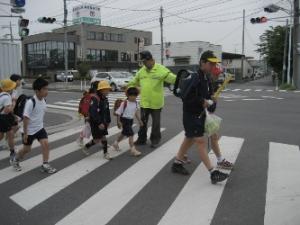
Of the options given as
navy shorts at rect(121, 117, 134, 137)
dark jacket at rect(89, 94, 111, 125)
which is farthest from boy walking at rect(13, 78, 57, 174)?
navy shorts at rect(121, 117, 134, 137)

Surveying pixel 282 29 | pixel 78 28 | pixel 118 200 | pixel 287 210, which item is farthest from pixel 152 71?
pixel 78 28

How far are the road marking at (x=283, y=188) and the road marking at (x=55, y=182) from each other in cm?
270

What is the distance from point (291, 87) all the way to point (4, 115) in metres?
29.5

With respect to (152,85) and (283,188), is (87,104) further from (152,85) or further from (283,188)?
(283,188)

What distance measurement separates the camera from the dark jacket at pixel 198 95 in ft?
18.2

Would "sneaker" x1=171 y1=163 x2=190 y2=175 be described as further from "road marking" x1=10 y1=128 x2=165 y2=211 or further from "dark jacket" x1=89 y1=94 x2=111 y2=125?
"dark jacket" x1=89 y1=94 x2=111 y2=125

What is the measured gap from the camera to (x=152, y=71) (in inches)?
312

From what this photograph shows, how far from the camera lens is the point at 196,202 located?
4965 millimetres

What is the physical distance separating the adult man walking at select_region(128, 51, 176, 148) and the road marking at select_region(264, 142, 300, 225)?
2.22 metres

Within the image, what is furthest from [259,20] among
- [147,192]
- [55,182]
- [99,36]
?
[99,36]

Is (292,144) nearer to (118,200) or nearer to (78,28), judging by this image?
(118,200)

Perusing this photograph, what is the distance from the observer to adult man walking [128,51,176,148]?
25.8 ft

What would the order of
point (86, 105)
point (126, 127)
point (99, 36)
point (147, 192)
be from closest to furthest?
1. point (147, 192)
2. point (126, 127)
3. point (86, 105)
4. point (99, 36)

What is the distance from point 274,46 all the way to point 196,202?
157ft
